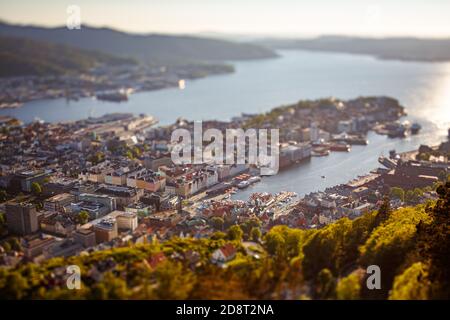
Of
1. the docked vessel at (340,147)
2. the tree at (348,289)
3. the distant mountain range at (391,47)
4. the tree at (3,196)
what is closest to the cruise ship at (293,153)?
the docked vessel at (340,147)

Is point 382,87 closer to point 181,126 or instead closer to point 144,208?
point 181,126

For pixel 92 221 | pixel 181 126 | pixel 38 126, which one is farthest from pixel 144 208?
pixel 38 126

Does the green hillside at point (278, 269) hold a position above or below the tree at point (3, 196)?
above

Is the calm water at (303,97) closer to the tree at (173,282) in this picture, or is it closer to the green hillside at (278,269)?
Answer: the green hillside at (278,269)

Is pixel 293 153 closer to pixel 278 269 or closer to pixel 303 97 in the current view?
pixel 278 269

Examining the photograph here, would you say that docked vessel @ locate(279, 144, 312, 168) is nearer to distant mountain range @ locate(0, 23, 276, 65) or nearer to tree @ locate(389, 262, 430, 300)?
tree @ locate(389, 262, 430, 300)

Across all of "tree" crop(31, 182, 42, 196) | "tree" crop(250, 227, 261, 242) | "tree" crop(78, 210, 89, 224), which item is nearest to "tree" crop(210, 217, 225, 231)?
"tree" crop(250, 227, 261, 242)
